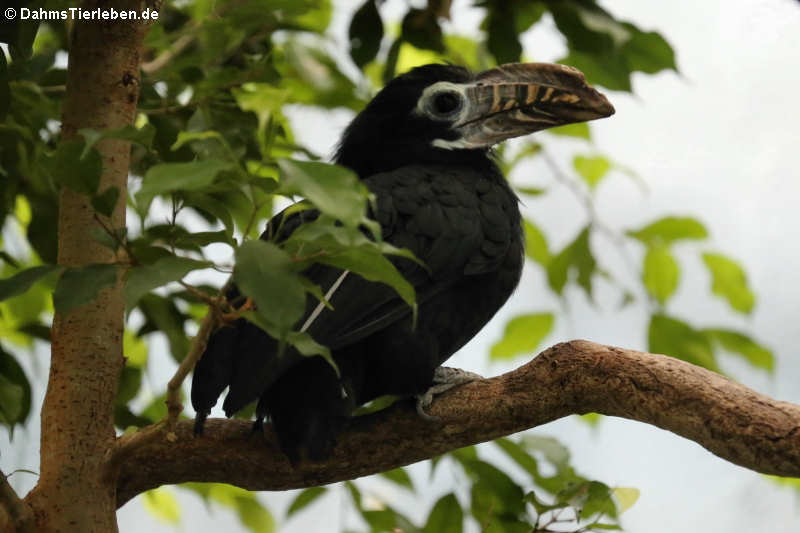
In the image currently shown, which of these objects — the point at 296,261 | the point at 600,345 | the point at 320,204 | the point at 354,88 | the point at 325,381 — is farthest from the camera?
the point at 354,88

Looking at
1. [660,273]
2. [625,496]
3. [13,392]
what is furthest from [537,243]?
[13,392]

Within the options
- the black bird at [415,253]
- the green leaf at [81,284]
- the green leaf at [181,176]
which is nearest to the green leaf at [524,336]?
the black bird at [415,253]

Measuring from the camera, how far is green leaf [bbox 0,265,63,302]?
1213 mm

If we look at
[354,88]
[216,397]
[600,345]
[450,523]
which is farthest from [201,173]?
[354,88]

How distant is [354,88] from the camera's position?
250 centimetres

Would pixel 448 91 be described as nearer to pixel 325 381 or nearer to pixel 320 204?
pixel 325 381

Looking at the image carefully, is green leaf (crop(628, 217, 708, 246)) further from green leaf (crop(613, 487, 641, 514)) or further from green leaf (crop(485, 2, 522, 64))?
green leaf (crop(613, 487, 641, 514))

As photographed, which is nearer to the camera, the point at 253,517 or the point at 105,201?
the point at 105,201

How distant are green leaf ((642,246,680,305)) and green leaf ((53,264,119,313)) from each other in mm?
1689

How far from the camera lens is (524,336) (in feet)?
9.09

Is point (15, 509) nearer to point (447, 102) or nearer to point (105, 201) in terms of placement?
point (105, 201)

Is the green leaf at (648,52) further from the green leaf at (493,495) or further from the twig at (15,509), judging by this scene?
Result: the twig at (15,509)

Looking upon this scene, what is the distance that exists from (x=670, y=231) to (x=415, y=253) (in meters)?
0.93

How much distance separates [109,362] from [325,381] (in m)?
0.34
